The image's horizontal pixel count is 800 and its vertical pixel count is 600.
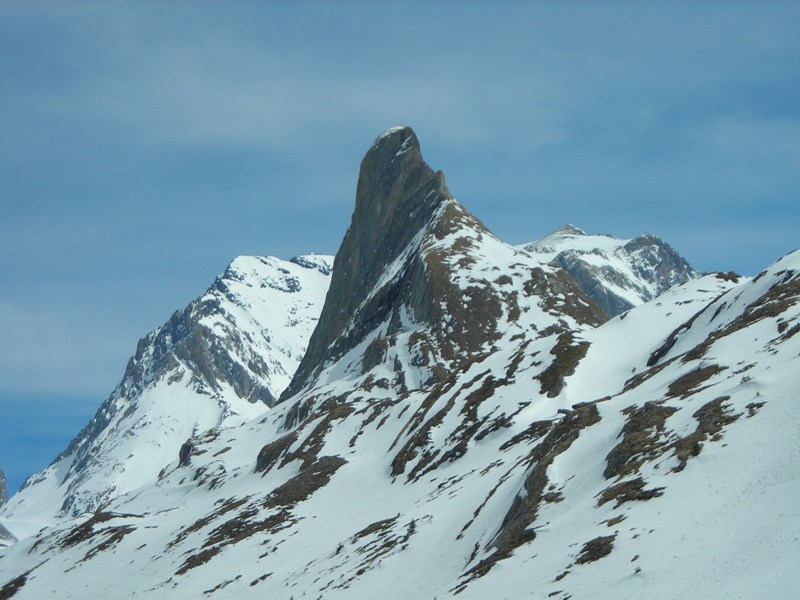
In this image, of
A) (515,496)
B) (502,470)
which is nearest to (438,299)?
(502,470)

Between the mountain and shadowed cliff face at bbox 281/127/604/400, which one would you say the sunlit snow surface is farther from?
shadowed cliff face at bbox 281/127/604/400

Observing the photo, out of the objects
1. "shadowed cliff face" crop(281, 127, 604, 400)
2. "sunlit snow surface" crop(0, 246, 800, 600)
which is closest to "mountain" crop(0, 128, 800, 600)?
"sunlit snow surface" crop(0, 246, 800, 600)

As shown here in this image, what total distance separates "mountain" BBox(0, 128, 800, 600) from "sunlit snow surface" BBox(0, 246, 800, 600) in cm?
17

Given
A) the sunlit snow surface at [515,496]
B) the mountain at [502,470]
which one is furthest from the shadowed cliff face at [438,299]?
the sunlit snow surface at [515,496]

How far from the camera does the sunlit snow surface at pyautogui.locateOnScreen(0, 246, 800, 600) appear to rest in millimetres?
28250

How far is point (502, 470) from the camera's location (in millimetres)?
58375

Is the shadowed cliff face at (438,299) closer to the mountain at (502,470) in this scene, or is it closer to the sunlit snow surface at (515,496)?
the mountain at (502,470)

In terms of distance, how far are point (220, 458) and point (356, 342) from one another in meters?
43.6

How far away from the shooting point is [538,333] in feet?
431

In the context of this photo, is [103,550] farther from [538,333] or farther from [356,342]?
[356,342]

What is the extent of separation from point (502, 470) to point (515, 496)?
13.9 metres

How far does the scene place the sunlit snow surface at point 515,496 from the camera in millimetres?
28250

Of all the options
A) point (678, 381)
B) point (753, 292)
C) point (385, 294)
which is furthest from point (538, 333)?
point (678, 381)

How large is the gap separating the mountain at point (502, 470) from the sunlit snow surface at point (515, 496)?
6.7 inches
